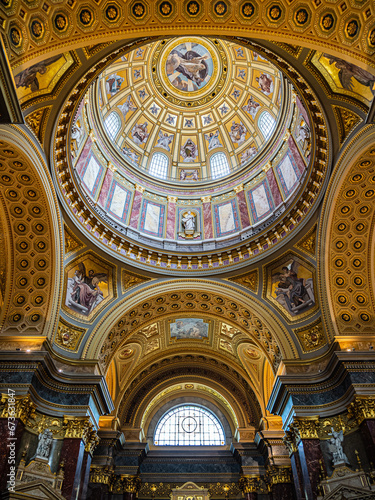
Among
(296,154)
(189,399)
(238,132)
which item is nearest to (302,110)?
(296,154)

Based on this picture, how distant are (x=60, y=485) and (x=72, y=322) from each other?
20.4ft

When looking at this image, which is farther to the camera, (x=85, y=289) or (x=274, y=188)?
(x=274, y=188)

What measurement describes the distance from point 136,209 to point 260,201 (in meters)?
6.69

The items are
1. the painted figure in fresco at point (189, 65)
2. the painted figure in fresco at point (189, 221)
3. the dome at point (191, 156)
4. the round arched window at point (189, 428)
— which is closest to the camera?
the dome at point (191, 156)

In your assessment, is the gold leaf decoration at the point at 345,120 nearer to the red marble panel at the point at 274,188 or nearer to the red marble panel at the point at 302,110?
the red marble panel at the point at 302,110

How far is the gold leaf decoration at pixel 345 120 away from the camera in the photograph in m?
12.8

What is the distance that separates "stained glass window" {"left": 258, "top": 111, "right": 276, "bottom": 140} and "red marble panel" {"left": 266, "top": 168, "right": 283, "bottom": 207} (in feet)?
7.40

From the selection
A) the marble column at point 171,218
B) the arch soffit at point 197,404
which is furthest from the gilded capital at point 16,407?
the arch soffit at point 197,404

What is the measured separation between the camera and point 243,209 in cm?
2080

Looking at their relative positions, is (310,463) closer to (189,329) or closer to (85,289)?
(189,329)

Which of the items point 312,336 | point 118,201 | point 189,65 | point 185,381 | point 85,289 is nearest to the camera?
point 312,336

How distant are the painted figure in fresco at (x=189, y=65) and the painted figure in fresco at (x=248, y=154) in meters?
5.38

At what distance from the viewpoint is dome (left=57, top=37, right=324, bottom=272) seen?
1795cm

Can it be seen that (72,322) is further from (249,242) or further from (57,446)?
(249,242)
